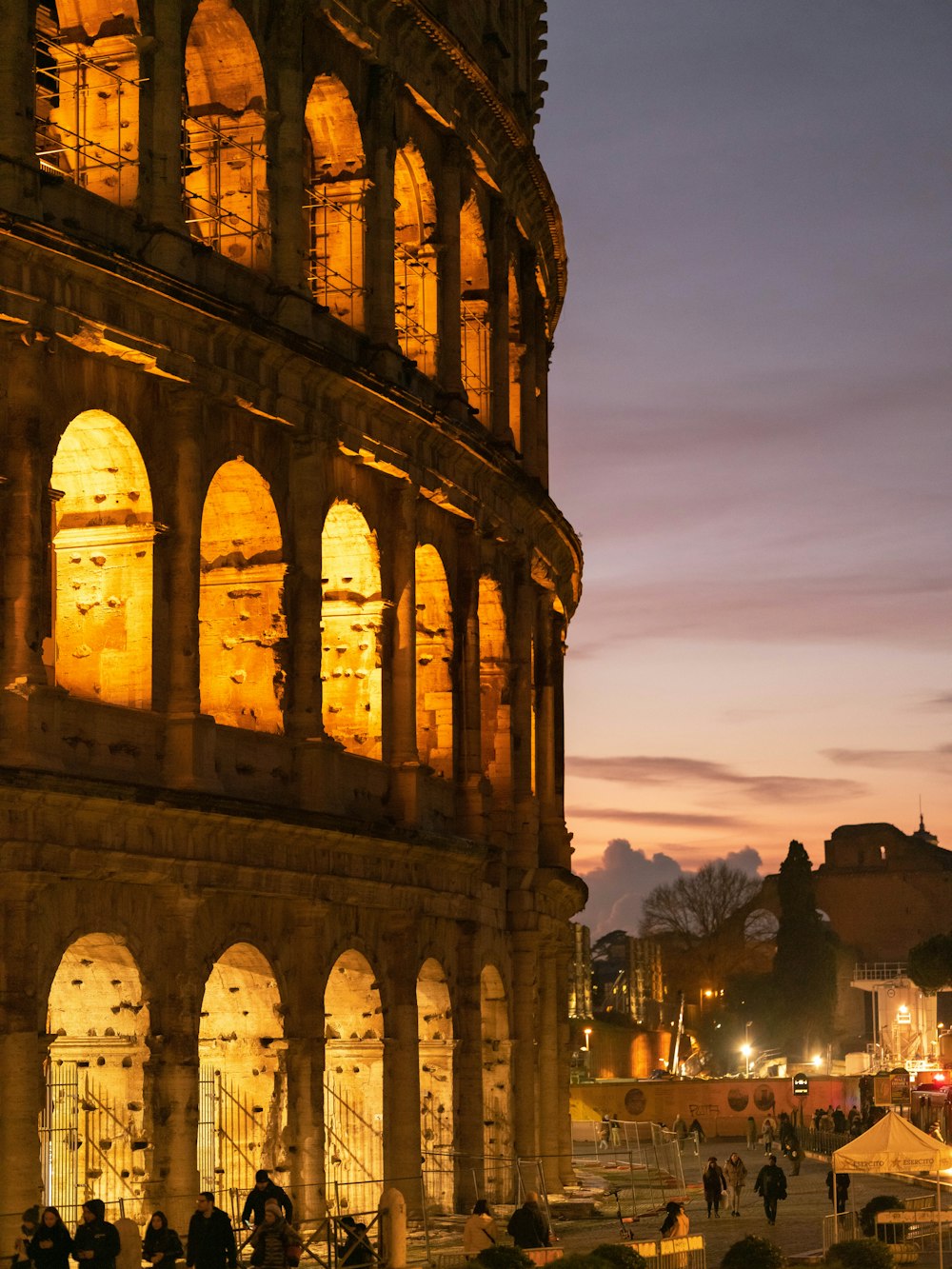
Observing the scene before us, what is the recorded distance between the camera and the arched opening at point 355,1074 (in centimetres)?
2959

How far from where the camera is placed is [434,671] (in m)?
33.4

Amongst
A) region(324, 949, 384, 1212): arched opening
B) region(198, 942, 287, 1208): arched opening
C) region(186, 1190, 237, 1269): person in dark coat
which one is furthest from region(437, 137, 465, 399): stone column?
region(186, 1190, 237, 1269): person in dark coat

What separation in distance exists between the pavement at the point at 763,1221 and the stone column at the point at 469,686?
19.6ft

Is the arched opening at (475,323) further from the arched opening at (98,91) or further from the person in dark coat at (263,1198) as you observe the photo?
the person in dark coat at (263,1198)

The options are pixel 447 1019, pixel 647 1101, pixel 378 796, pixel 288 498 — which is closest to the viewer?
pixel 288 498

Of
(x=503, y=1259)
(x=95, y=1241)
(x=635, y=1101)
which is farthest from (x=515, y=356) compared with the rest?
(x=635, y=1101)

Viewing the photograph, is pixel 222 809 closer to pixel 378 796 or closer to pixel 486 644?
pixel 378 796

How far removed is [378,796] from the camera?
1186 inches

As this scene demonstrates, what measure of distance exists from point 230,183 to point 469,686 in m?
8.75

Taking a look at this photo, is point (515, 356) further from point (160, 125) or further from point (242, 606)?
point (160, 125)

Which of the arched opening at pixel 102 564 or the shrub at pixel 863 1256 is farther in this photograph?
the arched opening at pixel 102 564

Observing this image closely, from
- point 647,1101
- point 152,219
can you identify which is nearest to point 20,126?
point 152,219

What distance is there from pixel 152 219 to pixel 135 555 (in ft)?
12.3

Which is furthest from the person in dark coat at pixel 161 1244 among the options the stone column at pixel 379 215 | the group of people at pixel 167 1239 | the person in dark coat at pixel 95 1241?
the stone column at pixel 379 215
